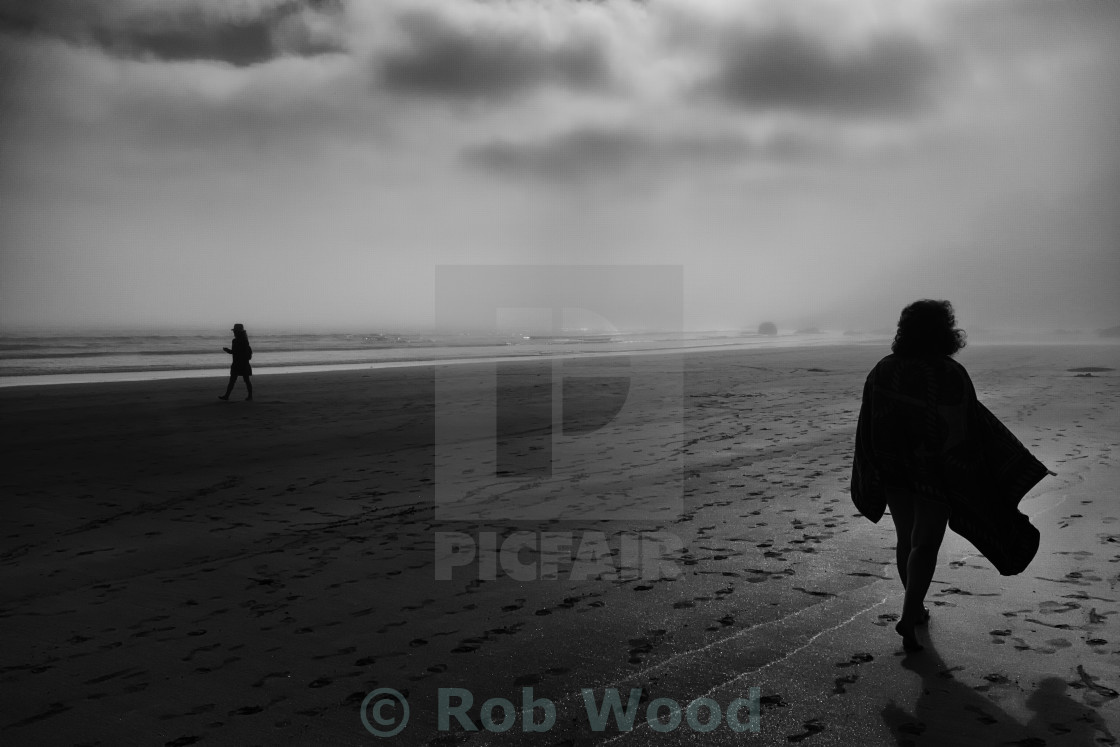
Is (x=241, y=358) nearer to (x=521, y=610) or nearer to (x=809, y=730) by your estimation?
(x=521, y=610)

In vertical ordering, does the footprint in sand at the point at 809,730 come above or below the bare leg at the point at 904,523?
below

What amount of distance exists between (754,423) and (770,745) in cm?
1006

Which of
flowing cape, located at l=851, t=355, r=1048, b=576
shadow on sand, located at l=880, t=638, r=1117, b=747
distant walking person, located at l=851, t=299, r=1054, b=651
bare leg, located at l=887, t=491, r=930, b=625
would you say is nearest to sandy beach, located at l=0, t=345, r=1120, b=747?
shadow on sand, located at l=880, t=638, r=1117, b=747

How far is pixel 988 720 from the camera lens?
3156mm

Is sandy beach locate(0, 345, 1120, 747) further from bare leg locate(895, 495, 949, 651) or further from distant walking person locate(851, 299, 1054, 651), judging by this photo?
distant walking person locate(851, 299, 1054, 651)

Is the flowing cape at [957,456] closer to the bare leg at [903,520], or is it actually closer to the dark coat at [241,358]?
the bare leg at [903,520]

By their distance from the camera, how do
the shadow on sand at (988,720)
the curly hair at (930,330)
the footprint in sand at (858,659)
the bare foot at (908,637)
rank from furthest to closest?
the curly hair at (930,330), the bare foot at (908,637), the footprint in sand at (858,659), the shadow on sand at (988,720)

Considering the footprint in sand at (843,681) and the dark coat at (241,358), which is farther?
the dark coat at (241,358)

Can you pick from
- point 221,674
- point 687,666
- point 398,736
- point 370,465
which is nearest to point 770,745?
point 687,666

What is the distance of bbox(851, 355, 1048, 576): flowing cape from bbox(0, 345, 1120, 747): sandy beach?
0.62 m

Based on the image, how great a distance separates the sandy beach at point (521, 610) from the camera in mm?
3316

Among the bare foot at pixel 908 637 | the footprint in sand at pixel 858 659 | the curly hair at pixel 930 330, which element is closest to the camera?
the footprint in sand at pixel 858 659

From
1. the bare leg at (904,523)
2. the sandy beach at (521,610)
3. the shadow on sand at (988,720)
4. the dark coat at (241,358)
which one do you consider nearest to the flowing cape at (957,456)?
the bare leg at (904,523)

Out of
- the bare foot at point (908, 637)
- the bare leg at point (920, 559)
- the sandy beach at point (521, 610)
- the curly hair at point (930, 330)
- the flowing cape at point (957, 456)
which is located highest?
the curly hair at point (930, 330)
